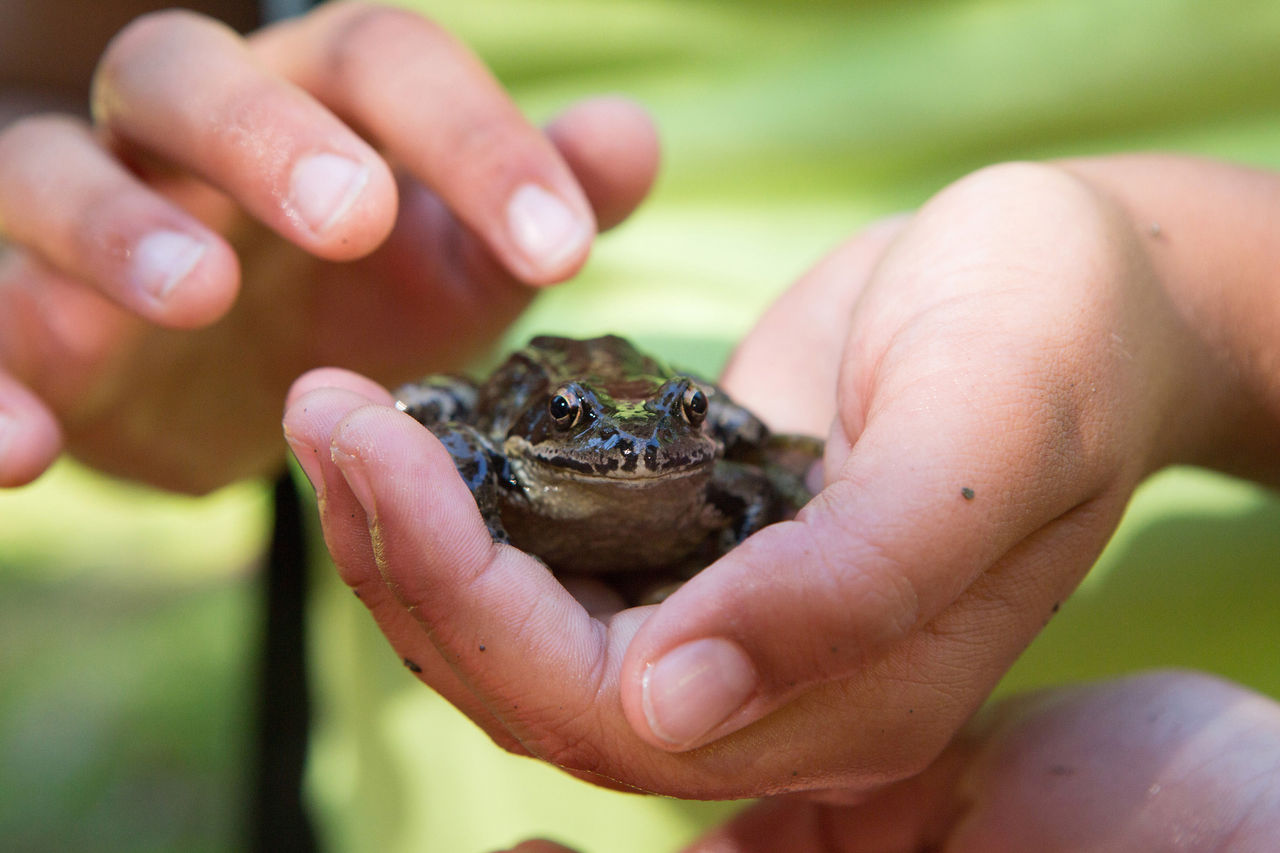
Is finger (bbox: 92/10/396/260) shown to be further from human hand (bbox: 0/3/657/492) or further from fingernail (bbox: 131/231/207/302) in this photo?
fingernail (bbox: 131/231/207/302)

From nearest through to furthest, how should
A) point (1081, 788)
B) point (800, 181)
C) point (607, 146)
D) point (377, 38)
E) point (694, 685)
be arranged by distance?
point (694, 685) → point (1081, 788) → point (377, 38) → point (607, 146) → point (800, 181)

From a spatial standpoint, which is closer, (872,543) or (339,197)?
(872,543)

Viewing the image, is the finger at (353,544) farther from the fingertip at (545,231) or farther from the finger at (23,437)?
the finger at (23,437)

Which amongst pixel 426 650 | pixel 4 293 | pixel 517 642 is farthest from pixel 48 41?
pixel 517 642

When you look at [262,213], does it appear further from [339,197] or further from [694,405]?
[694,405]

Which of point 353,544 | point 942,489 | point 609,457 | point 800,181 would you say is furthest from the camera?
point 800,181

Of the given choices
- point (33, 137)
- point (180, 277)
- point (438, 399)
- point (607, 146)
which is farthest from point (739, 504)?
point (33, 137)

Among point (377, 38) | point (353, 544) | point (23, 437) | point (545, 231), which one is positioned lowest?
point (23, 437)
